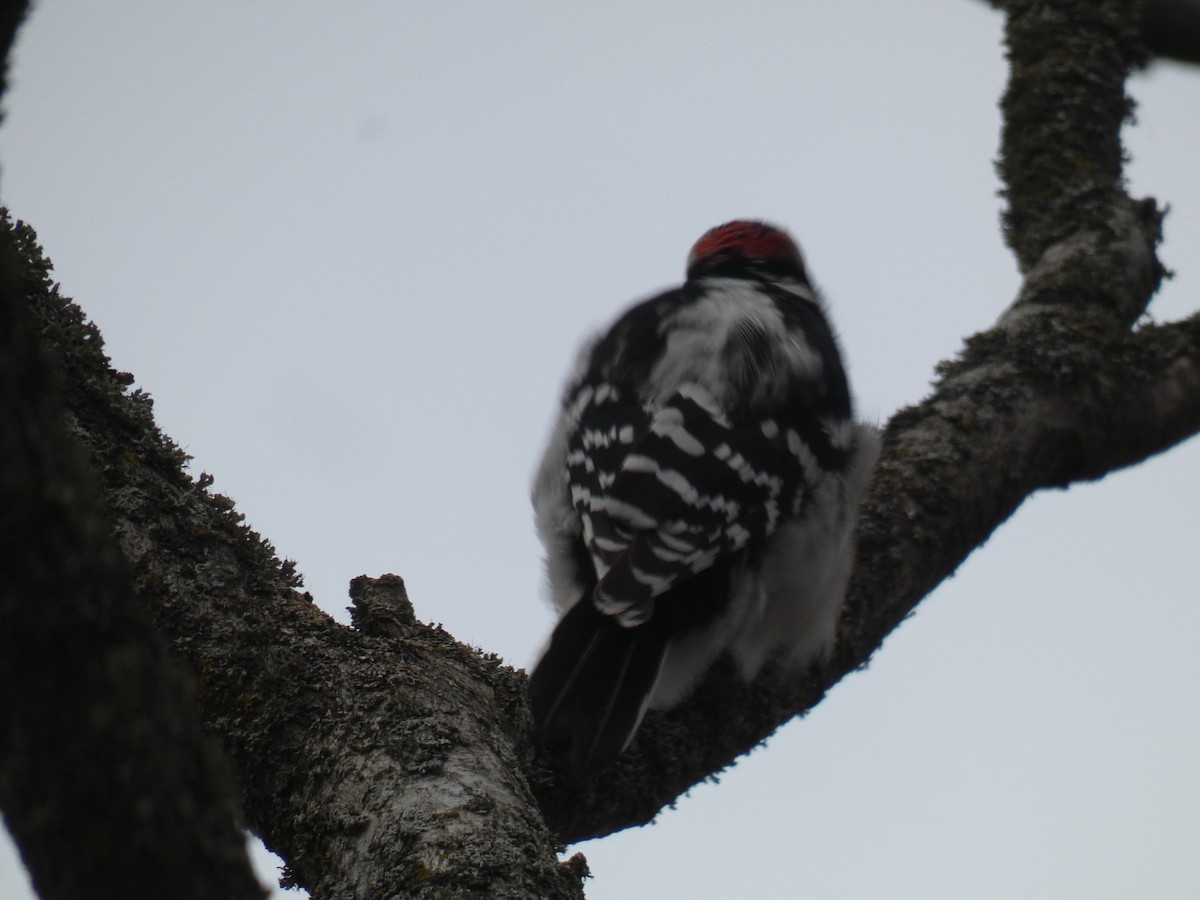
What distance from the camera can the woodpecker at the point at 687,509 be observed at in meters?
2.25

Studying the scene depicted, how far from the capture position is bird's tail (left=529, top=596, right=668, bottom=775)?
204cm

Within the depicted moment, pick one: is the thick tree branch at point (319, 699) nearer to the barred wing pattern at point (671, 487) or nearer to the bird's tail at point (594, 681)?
the bird's tail at point (594, 681)

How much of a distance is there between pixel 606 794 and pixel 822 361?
1590 mm

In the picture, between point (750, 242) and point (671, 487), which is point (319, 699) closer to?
point (671, 487)

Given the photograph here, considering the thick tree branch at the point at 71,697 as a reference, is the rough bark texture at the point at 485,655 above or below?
above

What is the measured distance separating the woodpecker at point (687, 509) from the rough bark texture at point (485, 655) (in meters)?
0.09

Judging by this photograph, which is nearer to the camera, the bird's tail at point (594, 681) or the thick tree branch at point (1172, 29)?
the bird's tail at point (594, 681)

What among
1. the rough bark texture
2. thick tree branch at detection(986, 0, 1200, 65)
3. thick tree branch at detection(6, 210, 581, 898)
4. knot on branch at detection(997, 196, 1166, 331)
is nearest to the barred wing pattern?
the rough bark texture

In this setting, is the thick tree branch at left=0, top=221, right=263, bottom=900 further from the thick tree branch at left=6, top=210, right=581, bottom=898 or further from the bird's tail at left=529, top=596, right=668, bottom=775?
the bird's tail at left=529, top=596, right=668, bottom=775

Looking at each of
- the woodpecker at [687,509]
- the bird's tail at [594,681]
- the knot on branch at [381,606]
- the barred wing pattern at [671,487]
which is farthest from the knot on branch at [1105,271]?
the knot on branch at [381,606]

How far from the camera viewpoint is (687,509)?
2.49 metres

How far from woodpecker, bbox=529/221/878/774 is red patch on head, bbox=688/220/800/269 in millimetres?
988

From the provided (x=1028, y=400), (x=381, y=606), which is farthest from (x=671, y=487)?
(x=1028, y=400)

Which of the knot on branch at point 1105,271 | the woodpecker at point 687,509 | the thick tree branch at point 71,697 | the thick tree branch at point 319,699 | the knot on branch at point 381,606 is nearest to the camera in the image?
the thick tree branch at point 71,697
